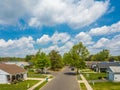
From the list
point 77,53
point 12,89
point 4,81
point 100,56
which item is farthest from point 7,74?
point 100,56

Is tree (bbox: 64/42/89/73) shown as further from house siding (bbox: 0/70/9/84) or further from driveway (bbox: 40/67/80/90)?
house siding (bbox: 0/70/9/84)

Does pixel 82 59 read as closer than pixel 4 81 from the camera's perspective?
No

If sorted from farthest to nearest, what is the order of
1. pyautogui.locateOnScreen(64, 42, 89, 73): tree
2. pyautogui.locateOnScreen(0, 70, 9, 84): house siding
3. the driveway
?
pyautogui.locateOnScreen(64, 42, 89, 73): tree, pyautogui.locateOnScreen(0, 70, 9, 84): house siding, the driveway

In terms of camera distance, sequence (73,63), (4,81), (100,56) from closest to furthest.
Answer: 1. (4,81)
2. (73,63)
3. (100,56)

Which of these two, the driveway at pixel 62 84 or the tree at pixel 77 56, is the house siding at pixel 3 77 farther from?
the tree at pixel 77 56

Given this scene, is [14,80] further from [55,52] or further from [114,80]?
[55,52]

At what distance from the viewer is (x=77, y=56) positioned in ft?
245

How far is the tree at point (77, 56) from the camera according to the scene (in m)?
73.0

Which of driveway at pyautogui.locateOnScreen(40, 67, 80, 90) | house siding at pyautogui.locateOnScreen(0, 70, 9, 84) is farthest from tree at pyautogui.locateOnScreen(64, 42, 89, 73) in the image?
house siding at pyautogui.locateOnScreen(0, 70, 9, 84)

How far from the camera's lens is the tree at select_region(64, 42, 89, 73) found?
73000mm

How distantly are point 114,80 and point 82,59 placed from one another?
2247 centimetres

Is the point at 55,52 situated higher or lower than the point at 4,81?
higher

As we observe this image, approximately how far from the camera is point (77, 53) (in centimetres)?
7794

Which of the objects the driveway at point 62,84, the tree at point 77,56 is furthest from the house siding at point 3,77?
the tree at point 77,56
